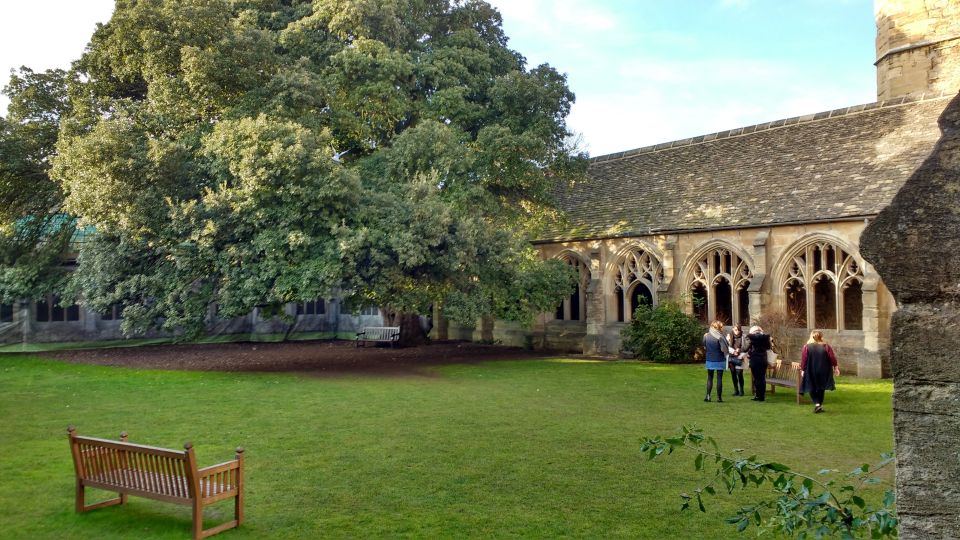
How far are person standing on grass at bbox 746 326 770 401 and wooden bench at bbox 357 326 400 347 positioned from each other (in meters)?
15.6

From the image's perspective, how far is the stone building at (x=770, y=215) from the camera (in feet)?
66.5

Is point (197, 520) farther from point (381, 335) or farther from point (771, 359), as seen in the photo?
point (381, 335)

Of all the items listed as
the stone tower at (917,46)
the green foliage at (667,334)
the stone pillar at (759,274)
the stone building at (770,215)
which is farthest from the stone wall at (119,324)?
the stone tower at (917,46)

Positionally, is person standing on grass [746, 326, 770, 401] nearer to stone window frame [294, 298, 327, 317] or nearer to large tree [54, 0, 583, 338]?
large tree [54, 0, 583, 338]

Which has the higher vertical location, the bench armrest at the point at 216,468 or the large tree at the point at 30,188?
the large tree at the point at 30,188

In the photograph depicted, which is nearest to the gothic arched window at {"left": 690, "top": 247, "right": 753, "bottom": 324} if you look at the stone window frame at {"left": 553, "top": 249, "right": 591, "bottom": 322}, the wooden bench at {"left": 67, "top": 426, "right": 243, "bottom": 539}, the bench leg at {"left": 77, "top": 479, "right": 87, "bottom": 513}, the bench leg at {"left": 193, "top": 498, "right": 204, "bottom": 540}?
the stone window frame at {"left": 553, "top": 249, "right": 591, "bottom": 322}

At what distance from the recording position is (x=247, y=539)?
6.88 m

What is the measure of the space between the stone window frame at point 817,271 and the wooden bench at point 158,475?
1700 centimetres

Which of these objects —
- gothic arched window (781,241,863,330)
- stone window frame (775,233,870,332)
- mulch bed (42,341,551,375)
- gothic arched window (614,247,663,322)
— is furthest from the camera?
gothic arched window (614,247,663,322)

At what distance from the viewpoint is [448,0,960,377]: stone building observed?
20.3 metres

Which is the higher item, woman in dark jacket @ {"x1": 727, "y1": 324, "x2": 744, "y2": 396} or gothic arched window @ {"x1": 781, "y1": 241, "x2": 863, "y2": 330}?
gothic arched window @ {"x1": 781, "y1": 241, "x2": 863, "y2": 330}

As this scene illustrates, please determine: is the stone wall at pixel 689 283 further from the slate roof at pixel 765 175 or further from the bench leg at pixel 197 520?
the bench leg at pixel 197 520

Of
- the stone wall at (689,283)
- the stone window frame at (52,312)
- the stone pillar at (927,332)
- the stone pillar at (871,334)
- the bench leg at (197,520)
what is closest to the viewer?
the stone pillar at (927,332)

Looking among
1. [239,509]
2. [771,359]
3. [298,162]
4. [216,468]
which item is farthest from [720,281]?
[216,468]
